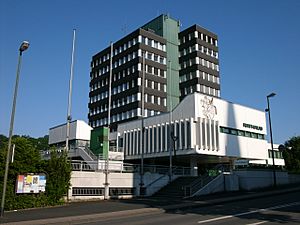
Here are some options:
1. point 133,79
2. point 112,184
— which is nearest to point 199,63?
point 133,79

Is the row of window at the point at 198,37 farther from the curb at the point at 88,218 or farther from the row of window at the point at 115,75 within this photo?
the curb at the point at 88,218

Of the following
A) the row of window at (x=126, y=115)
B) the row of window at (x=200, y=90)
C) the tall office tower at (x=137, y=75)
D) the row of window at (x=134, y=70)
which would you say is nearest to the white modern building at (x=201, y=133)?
the row of window at (x=126, y=115)

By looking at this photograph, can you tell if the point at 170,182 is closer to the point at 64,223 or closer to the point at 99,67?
the point at 64,223

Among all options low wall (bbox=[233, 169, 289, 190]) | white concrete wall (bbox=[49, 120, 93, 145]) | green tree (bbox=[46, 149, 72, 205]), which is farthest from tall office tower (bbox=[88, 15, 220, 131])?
green tree (bbox=[46, 149, 72, 205])

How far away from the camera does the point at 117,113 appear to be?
71.1 meters

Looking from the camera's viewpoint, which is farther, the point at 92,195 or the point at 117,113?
the point at 117,113

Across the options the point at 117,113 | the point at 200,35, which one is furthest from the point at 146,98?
the point at 200,35

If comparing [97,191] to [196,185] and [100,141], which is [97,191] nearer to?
[196,185]

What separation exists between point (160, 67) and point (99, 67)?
16.1 m

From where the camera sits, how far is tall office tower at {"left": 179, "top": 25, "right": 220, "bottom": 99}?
247ft

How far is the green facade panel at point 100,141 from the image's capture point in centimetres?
4116

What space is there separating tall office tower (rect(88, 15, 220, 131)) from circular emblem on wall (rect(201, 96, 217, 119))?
24.3m

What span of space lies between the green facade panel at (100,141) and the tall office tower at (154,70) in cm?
2280

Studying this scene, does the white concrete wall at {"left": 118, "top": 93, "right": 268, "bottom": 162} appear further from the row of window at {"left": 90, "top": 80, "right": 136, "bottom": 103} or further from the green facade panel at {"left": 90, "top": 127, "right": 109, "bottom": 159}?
the row of window at {"left": 90, "top": 80, "right": 136, "bottom": 103}
